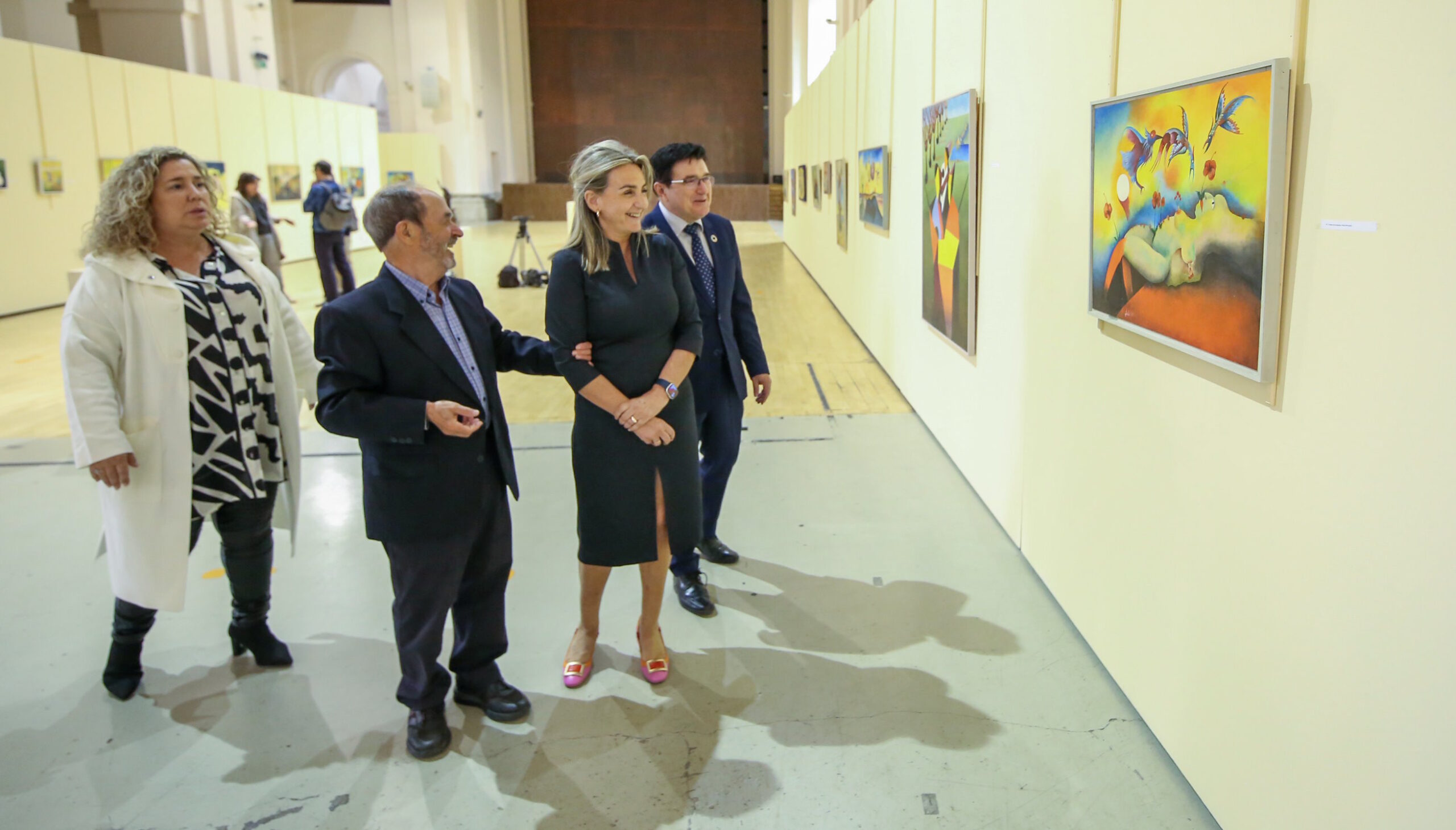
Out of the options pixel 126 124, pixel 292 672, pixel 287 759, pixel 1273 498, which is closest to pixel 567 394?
pixel 292 672

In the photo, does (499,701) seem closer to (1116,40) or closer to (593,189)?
(593,189)

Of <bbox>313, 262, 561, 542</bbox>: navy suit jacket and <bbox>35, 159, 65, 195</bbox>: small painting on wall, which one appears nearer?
<bbox>313, 262, 561, 542</bbox>: navy suit jacket

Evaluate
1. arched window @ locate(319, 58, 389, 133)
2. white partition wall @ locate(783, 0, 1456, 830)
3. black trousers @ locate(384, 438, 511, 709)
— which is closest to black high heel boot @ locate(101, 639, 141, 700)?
black trousers @ locate(384, 438, 511, 709)

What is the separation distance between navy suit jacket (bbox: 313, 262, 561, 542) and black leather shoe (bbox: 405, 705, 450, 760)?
0.60 meters

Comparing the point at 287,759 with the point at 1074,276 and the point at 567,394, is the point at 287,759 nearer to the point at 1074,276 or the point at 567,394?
the point at 1074,276

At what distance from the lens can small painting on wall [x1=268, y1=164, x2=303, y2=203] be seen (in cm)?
2036

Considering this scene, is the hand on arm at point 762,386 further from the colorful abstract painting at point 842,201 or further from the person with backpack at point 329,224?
the person with backpack at point 329,224

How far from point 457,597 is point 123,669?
130cm

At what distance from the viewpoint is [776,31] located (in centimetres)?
3500

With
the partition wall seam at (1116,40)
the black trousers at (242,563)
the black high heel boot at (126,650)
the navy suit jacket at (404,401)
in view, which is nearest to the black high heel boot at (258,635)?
the black trousers at (242,563)

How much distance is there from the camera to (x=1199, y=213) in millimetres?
2639

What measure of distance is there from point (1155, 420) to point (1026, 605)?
4.28 feet

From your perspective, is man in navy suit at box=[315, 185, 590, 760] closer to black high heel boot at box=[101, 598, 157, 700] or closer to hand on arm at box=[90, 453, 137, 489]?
hand on arm at box=[90, 453, 137, 489]

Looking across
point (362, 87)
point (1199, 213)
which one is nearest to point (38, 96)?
point (1199, 213)
